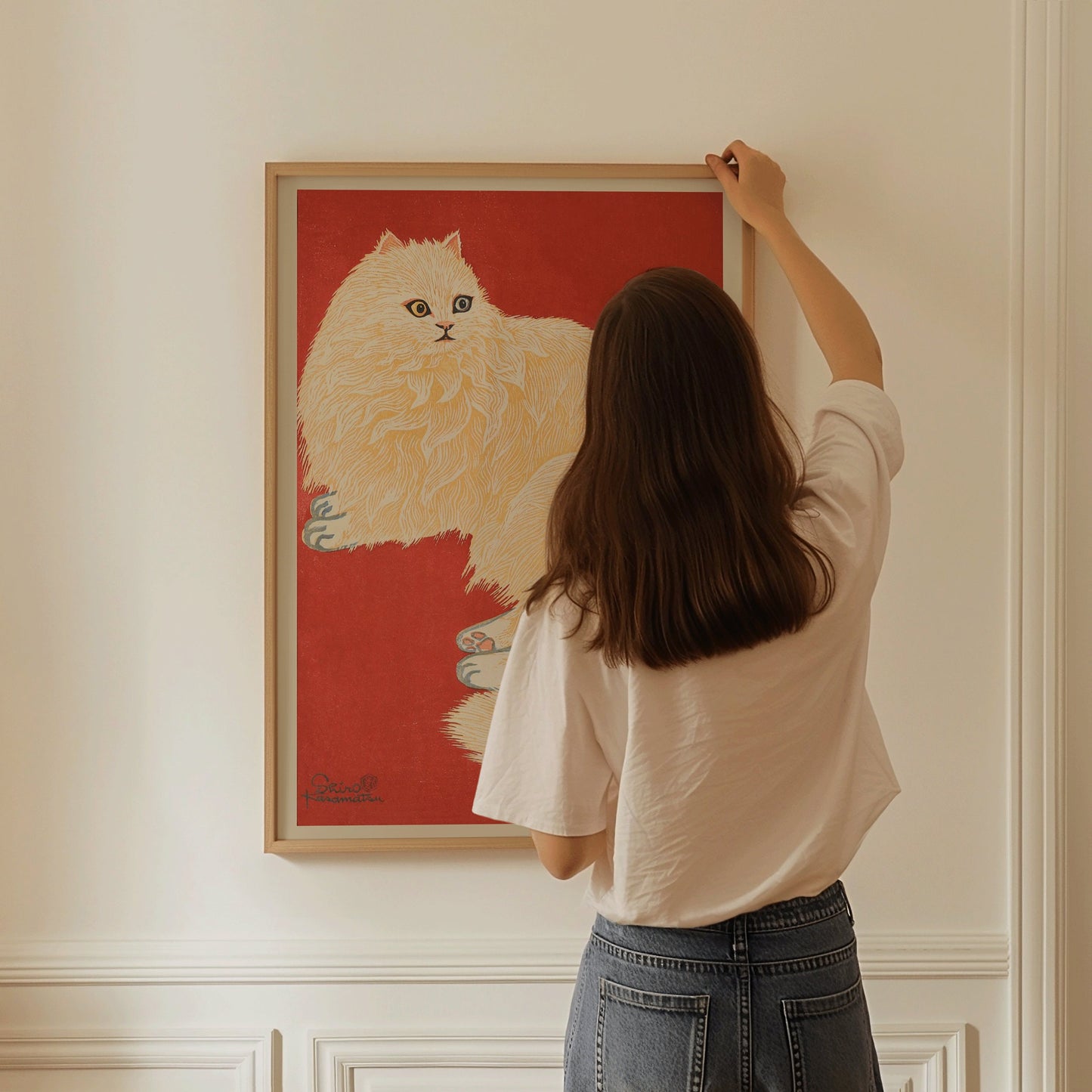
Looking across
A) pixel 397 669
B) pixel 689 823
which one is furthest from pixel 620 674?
pixel 397 669

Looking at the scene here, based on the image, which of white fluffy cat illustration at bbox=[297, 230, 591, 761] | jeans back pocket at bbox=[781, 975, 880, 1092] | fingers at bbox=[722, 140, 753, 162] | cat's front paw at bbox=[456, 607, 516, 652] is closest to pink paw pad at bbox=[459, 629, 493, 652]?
cat's front paw at bbox=[456, 607, 516, 652]

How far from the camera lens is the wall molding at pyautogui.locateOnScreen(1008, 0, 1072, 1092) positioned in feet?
4.26

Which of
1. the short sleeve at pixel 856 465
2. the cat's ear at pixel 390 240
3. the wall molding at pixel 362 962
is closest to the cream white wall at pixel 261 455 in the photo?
the wall molding at pixel 362 962

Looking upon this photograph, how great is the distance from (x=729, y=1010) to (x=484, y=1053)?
602mm

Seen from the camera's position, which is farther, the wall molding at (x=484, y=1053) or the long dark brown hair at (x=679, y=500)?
the wall molding at (x=484, y=1053)

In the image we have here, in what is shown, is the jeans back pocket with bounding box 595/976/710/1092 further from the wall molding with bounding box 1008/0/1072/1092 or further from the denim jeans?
the wall molding with bounding box 1008/0/1072/1092

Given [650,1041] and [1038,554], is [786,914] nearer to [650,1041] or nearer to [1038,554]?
[650,1041]

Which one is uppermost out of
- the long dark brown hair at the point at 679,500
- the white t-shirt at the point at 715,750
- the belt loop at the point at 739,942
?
the long dark brown hair at the point at 679,500

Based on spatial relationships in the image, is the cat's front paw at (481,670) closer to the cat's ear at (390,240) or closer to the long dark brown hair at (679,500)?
the long dark brown hair at (679,500)

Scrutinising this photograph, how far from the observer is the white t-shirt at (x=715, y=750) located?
2.79ft

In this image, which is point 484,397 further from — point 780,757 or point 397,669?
point 780,757

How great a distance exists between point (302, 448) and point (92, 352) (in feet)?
1.13

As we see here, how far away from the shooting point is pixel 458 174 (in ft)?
4.22

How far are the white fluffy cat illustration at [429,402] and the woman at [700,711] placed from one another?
0.42m
